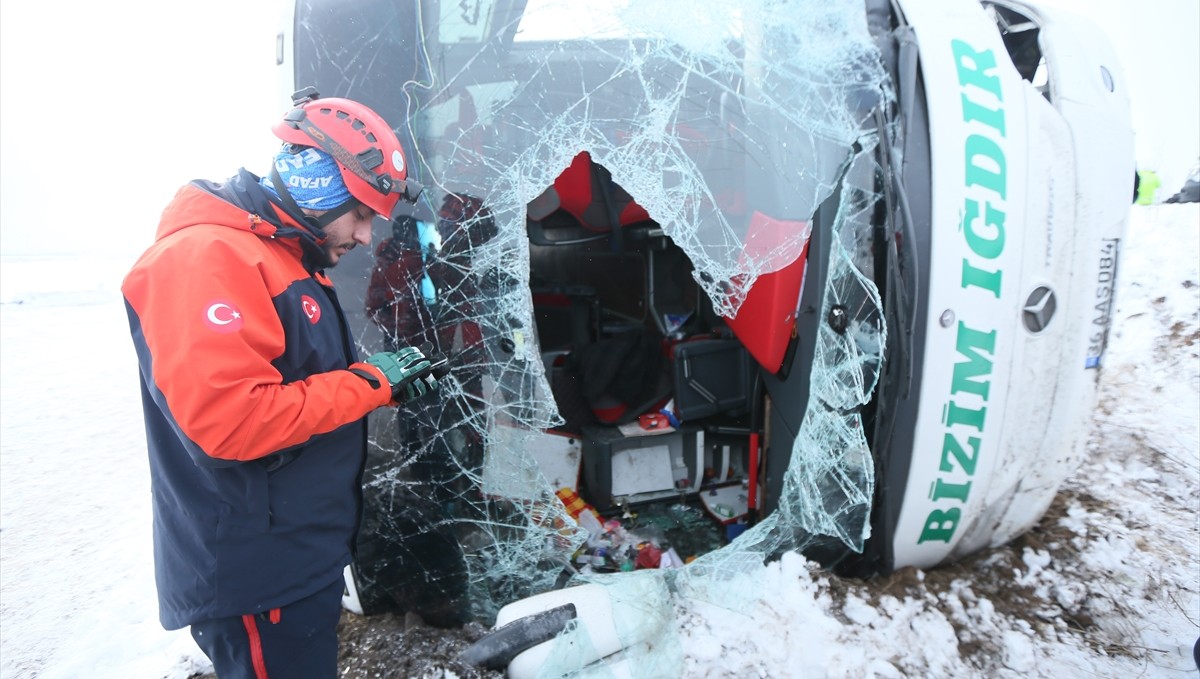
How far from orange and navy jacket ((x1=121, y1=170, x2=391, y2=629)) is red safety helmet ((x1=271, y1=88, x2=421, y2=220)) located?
0.55 ft

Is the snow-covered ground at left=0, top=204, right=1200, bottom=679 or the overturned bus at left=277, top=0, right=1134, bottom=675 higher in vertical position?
the overturned bus at left=277, top=0, right=1134, bottom=675

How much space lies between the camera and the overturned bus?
192 centimetres

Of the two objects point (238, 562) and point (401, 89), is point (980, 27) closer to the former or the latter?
point (401, 89)

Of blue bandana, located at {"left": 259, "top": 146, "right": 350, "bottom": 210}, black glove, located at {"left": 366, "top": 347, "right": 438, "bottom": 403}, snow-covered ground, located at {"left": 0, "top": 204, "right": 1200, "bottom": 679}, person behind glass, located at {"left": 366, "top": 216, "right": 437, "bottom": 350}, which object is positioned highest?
blue bandana, located at {"left": 259, "top": 146, "right": 350, "bottom": 210}

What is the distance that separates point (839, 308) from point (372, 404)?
153cm

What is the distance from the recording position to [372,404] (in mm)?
1477

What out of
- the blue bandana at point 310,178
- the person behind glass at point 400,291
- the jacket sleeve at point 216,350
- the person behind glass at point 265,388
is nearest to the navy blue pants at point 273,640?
the person behind glass at point 265,388

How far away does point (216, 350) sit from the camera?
1192 mm

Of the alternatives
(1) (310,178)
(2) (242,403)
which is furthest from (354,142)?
(2) (242,403)

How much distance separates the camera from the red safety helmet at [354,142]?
148cm

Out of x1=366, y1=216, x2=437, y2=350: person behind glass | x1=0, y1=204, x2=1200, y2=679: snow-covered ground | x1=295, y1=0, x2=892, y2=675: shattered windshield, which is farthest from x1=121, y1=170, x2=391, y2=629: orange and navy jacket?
x1=0, y1=204, x2=1200, y2=679: snow-covered ground

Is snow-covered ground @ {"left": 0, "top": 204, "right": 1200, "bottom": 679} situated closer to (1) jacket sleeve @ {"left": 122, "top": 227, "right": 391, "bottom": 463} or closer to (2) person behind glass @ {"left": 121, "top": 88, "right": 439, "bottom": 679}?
(2) person behind glass @ {"left": 121, "top": 88, "right": 439, "bottom": 679}

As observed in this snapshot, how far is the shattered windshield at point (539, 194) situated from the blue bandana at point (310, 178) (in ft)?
1.39

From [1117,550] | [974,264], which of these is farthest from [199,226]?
[1117,550]
